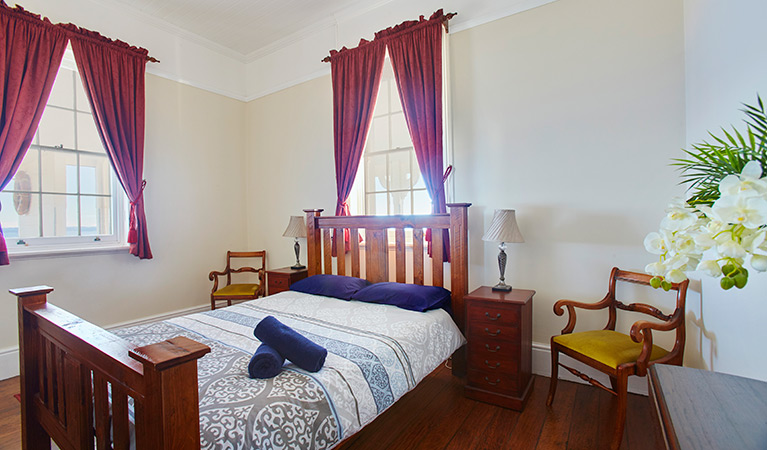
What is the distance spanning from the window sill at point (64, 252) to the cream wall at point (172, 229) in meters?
0.03

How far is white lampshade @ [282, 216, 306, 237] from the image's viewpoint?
3585mm

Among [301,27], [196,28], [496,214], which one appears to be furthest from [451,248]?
[196,28]

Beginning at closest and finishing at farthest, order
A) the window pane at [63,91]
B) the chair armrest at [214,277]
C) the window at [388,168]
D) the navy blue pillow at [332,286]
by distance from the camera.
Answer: the navy blue pillow at [332,286]
the window pane at [63,91]
the window at [388,168]
the chair armrest at [214,277]

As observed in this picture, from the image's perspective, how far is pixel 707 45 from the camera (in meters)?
1.82

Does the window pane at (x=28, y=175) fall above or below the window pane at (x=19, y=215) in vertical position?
above

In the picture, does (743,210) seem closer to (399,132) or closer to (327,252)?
(399,132)

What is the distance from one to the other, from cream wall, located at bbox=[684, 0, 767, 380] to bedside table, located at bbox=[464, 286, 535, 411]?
2.90 ft

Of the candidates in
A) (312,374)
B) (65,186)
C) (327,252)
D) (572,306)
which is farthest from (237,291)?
(572,306)

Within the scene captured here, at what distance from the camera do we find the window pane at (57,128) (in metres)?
A: 2.96

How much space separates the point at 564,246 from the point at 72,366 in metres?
2.80

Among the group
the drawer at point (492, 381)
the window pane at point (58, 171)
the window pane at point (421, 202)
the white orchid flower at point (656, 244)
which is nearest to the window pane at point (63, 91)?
the window pane at point (58, 171)

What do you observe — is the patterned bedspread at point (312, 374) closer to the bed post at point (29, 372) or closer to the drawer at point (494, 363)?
the drawer at point (494, 363)

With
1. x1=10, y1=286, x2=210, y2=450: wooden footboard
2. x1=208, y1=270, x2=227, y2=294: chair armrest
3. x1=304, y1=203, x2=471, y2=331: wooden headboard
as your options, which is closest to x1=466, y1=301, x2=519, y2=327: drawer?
x1=304, y1=203, x2=471, y2=331: wooden headboard

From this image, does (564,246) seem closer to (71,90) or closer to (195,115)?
(195,115)
